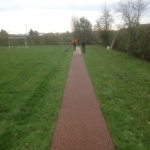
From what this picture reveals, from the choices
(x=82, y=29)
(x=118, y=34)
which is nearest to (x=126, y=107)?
(x=118, y=34)

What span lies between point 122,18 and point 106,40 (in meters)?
16.5

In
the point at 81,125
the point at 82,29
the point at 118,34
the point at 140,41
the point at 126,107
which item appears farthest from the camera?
the point at 82,29

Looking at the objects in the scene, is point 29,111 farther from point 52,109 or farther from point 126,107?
point 126,107

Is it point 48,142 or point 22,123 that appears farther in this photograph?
point 22,123

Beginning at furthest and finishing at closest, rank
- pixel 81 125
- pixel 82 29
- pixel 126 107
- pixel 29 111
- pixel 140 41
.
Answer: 1. pixel 82 29
2. pixel 140 41
3. pixel 126 107
4. pixel 29 111
5. pixel 81 125

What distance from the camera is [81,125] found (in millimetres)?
3965

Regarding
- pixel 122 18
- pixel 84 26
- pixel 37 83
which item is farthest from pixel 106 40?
pixel 37 83

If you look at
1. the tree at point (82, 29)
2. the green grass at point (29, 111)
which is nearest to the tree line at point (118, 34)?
the tree at point (82, 29)

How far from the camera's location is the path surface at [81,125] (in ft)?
10.8

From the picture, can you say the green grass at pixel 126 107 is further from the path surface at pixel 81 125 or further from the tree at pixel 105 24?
the tree at pixel 105 24

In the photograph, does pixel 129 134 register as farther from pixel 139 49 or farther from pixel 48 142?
pixel 139 49

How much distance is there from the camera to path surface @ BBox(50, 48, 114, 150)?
330 centimetres

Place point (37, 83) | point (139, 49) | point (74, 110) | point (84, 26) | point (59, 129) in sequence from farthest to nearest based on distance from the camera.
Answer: point (84, 26)
point (139, 49)
point (37, 83)
point (74, 110)
point (59, 129)

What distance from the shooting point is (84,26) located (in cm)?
3950
